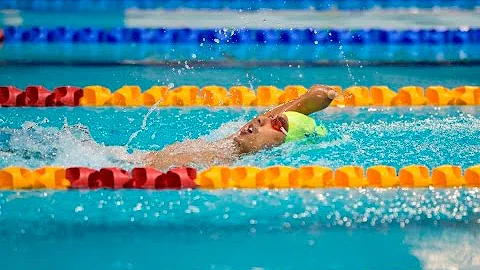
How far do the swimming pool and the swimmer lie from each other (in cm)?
6

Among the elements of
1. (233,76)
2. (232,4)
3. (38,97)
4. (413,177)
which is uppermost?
(232,4)

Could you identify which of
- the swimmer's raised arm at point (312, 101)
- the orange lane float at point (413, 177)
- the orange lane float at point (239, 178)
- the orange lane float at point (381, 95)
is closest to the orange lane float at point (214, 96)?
the orange lane float at point (381, 95)

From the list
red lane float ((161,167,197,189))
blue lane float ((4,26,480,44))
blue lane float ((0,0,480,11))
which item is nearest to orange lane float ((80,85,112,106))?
blue lane float ((4,26,480,44))

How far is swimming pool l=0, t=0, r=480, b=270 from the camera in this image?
2984mm

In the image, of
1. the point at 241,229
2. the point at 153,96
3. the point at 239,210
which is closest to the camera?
the point at 241,229

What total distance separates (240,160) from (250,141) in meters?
0.09

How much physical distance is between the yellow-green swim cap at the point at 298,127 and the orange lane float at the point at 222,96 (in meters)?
0.92

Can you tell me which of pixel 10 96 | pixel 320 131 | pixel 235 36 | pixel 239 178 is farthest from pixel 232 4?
pixel 239 178

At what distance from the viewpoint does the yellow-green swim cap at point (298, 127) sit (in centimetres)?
377

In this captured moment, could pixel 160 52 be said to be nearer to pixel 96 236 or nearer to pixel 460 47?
pixel 460 47

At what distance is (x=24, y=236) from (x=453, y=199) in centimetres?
152

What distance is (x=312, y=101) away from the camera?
12.4 feet

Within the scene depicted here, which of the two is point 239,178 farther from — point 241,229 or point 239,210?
point 241,229

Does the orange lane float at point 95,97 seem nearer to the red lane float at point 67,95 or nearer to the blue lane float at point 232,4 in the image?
the red lane float at point 67,95
